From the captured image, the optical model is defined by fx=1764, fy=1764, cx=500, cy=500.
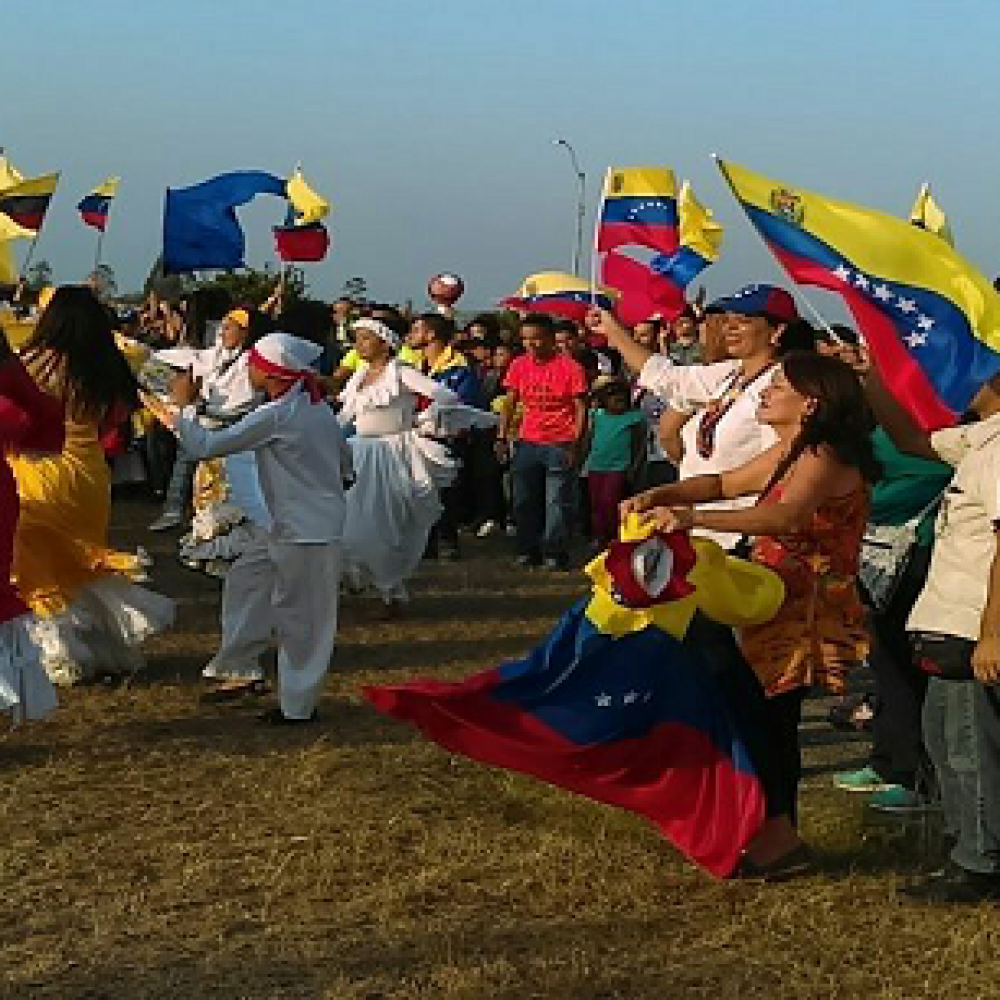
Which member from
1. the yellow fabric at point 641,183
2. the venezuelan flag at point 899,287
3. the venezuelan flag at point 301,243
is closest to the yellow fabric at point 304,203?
the venezuelan flag at point 301,243

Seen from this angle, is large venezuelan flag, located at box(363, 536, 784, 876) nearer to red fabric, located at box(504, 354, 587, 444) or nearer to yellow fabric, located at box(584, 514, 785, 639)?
yellow fabric, located at box(584, 514, 785, 639)

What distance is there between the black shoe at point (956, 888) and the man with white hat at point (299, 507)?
10.0 ft

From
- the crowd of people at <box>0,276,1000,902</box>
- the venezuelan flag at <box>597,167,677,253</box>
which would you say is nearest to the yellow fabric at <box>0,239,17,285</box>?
the crowd of people at <box>0,276,1000,902</box>

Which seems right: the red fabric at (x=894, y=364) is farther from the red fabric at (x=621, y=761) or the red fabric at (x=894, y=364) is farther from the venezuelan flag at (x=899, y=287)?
the red fabric at (x=621, y=761)

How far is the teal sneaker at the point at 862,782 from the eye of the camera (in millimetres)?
6770

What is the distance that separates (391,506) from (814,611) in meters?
5.44

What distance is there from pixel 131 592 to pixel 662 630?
3.66 metres

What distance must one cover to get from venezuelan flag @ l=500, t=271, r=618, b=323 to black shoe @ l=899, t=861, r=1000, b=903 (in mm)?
10585

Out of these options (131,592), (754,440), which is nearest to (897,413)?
(754,440)

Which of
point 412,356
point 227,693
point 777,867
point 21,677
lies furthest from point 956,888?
point 412,356

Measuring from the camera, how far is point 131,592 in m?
8.27

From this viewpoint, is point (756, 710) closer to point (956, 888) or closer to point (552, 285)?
point (956, 888)

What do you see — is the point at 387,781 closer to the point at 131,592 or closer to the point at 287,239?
the point at 131,592

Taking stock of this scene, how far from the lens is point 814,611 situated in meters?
5.49
